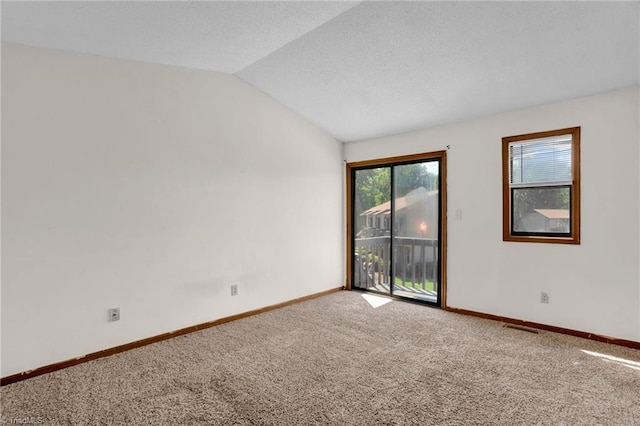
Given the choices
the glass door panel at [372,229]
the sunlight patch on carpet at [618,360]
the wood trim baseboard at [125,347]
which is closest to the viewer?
the wood trim baseboard at [125,347]

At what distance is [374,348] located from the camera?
9.65 ft

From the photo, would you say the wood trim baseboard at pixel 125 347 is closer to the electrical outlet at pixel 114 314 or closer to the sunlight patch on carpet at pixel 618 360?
the electrical outlet at pixel 114 314

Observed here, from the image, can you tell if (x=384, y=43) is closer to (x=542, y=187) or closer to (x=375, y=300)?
(x=542, y=187)

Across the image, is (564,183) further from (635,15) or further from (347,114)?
(347,114)

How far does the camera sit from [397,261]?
4.71 m

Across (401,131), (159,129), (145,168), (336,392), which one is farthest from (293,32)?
(336,392)

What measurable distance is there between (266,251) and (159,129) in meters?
1.74

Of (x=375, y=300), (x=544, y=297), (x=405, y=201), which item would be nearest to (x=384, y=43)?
(x=405, y=201)

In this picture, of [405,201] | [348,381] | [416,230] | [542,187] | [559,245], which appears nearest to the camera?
[348,381]

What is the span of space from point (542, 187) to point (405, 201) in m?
1.60

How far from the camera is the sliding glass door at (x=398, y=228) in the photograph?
14.2 ft

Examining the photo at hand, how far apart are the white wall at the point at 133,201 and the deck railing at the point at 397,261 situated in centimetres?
114

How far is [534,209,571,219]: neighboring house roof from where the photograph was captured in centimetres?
331

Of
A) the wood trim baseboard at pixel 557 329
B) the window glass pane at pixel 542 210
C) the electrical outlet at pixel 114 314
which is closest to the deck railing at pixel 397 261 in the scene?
the wood trim baseboard at pixel 557 329
